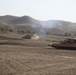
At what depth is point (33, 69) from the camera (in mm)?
14516

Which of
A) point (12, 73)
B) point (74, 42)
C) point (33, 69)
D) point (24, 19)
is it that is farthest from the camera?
point (24, 19)

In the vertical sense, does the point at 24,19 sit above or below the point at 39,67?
above

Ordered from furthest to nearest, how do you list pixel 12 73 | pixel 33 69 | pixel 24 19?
pixel 24 19 → pixel 33 69 → pixel 12 73

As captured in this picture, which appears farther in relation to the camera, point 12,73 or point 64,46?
point 64,46

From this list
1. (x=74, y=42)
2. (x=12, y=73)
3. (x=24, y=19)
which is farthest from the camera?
(x=24, y=19)

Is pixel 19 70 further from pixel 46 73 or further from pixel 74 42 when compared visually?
pixel 74 42

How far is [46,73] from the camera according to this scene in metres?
13.6

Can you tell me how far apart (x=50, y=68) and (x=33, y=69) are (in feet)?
4.17

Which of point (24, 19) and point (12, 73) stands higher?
point (24, 19)

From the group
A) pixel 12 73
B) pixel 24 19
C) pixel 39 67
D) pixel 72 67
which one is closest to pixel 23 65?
pixel 39 67

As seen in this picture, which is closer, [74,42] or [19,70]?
[19,70]

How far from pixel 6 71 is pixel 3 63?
244cm

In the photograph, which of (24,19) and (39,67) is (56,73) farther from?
(24,19)

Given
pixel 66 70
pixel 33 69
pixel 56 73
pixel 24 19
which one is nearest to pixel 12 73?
pixel 33 69
